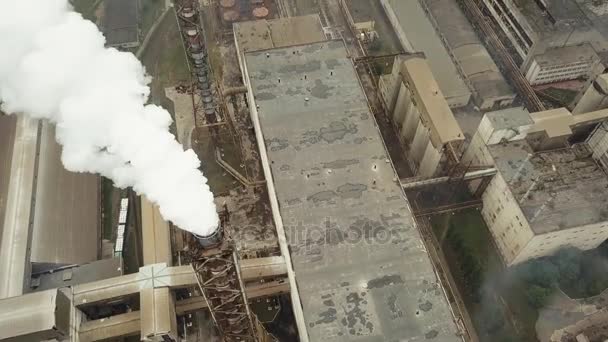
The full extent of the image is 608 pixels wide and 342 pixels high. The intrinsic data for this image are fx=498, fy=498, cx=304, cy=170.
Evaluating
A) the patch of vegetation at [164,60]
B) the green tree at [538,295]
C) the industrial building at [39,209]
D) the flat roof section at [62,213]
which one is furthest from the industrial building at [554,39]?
the industrial building at [39,209]

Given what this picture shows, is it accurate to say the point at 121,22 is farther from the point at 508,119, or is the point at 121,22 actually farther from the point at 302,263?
the point at 508,119

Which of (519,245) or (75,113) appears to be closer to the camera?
(75,113)

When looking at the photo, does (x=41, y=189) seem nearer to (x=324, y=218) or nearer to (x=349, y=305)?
(x=324, y=218)

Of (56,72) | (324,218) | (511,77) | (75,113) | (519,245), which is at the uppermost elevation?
(511,77)

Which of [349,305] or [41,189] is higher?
[41,189]

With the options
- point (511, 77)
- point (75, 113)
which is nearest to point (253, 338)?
point (75, 113)

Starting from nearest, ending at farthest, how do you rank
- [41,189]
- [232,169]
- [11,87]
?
[11,87] → [41,189] → [232,169]

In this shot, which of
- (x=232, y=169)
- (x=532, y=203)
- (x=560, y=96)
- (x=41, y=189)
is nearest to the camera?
(x=532, y=203)
